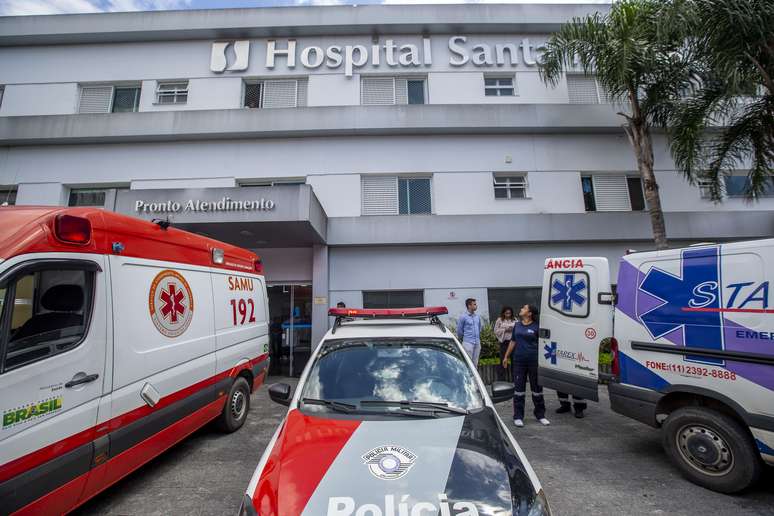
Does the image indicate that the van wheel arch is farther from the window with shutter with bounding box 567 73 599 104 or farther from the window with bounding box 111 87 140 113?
the window with bounding box 111 87 140 113

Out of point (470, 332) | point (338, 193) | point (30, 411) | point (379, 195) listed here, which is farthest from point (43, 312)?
point (379, 195)

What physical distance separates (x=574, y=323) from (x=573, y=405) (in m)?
1.68

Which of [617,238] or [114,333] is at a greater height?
[617,238]

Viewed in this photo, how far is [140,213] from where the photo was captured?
753cm

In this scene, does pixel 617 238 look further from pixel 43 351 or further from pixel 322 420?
pixel 43 351

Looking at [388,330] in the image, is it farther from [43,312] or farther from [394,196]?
[394,196]

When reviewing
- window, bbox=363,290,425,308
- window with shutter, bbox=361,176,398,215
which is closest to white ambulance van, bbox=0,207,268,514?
window, bbox=363,290,425,308

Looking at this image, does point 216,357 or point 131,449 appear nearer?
point 131,449

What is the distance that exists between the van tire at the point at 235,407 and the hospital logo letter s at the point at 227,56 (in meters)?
10.6

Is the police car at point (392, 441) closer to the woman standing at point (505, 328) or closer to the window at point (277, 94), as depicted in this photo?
the woman standing at point (505, 328)

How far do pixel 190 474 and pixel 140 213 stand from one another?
6297mm

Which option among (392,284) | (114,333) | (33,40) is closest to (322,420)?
(114,333)

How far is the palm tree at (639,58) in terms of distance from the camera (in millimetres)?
7199

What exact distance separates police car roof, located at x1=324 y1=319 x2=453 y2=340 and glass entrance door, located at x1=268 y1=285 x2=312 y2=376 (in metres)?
6.02
